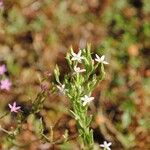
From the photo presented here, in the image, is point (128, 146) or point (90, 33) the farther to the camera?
point (90, 33)

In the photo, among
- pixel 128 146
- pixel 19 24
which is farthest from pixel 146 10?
pixel 128 146

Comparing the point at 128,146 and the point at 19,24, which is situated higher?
the point at 19,24

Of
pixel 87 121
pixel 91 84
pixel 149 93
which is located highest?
pixel 91 84

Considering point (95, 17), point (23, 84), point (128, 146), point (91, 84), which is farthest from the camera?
point (95, 17)

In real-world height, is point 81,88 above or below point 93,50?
above

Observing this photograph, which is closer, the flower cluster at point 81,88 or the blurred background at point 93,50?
the flower cluster at point 81,88

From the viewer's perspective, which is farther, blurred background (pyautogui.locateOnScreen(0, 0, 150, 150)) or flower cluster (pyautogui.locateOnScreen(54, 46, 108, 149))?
blurred background (pyautogui.locateOnScreen(0, 0, 150, 150))

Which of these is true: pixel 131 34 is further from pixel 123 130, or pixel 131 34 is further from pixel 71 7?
pixel 123 130

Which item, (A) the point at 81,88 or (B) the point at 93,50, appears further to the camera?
(B) the point at 93,50
